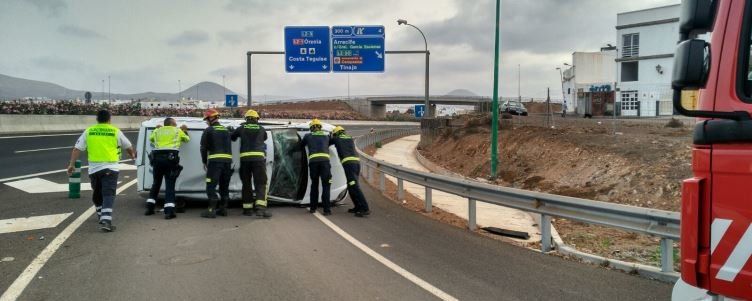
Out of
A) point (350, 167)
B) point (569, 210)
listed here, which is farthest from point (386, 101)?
point (569, 210)

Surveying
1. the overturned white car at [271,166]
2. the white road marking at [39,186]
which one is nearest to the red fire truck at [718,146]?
the overturned white car at [271,166]

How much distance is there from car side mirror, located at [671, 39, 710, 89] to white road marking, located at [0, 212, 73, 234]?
8452 mm

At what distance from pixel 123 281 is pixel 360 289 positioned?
2354 millimetres

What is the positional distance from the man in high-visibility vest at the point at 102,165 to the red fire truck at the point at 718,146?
7.43m

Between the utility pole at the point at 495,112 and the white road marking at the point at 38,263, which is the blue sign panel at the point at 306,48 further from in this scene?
the white road marking at the point at 38,263

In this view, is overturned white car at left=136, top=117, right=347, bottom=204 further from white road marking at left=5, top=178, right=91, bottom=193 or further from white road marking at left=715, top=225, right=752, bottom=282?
white road marking at left=715, top=225, right=752, bottom=282

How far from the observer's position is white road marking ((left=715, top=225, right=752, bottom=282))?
9.29 feet

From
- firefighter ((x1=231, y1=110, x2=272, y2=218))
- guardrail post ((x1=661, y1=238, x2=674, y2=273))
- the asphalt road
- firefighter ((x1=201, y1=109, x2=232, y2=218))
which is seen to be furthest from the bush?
firefighter ((x1=201, y1=109, x2=232, y2=218))

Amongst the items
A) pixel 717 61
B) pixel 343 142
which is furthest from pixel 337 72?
pixel 717 61

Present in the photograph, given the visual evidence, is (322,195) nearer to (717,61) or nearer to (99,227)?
(99,227)

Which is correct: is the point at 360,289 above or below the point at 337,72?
below

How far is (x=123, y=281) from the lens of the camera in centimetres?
582

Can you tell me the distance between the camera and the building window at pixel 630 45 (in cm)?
5056

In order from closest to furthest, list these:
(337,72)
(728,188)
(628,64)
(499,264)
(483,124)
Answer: (728,188) < (499,264) < (337,72) < (483,124) < (628,64)
